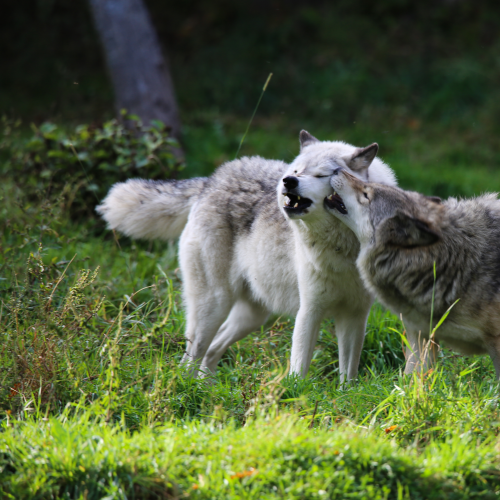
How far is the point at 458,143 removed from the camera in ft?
35.7

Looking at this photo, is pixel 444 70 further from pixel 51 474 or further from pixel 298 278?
pixel 51 474

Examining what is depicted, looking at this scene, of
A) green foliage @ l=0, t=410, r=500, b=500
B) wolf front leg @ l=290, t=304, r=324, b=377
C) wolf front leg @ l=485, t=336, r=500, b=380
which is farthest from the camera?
wolf front leg @ l=290, t=304, r=324, b=377

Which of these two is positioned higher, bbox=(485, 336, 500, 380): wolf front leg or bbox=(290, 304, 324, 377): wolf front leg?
bbox=(485, 336, 500, 380): wolf front leg

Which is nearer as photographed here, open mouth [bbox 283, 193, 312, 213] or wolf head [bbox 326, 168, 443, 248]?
wolf head [bbox 326, 168, 443, 248]

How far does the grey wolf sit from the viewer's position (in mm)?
3527

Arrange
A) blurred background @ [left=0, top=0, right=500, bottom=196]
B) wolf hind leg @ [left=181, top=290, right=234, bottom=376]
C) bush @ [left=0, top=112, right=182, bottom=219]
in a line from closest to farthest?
1. wolf hind leg @ [left=181, top=290, right=234, bottom=376]
2. bush @ [left=0, top=112, right=182, bottom=219]
3. blurred background @ [left=0, top=0, right=500, bottom=196]

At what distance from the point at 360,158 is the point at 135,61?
19.9 feet

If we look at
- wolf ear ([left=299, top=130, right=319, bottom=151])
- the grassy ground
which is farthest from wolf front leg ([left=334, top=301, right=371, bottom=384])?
wolf ear ([left=299, top=130, right=319, bottom=151])

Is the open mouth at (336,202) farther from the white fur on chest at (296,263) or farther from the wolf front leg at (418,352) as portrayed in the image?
the wolf front leg at (418,352)

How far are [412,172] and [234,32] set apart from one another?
630 cm

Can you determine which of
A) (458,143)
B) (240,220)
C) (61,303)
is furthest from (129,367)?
(458,143)

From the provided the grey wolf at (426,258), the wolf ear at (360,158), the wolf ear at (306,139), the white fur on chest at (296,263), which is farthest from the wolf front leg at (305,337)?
the wolf ear at (306,139)

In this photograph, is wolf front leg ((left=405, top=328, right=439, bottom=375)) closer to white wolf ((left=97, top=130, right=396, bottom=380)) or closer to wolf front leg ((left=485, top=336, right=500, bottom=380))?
wolf front leg ((left=485, top=336, right=500, bottom=380))

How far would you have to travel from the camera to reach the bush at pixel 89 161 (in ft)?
21.5
